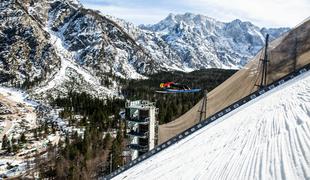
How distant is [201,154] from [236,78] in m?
9.72

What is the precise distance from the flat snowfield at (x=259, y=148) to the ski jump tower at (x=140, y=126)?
32.4m

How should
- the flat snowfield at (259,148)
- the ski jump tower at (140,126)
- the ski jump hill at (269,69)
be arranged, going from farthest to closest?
the ski jump tower at (140,126) → the ski jump hill at (269,69) → the flat snowfield at (259,148)

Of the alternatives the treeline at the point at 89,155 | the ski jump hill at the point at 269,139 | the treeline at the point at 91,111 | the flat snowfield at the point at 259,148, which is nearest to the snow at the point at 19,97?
the treeline at the point at 91,111

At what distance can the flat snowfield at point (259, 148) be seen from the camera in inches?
275

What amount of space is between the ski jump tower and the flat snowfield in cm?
3242

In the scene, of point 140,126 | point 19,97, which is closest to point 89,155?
point 140,126

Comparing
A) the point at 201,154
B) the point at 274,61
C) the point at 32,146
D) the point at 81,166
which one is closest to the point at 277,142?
the point at 201,154

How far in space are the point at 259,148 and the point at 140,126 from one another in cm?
3883

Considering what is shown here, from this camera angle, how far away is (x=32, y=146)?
10469 cm

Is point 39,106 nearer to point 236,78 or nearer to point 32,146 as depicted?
point 32,146

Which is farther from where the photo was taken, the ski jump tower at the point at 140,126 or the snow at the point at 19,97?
the snow at the point at 19,97

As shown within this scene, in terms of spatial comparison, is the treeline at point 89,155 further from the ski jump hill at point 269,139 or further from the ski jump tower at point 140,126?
the ski jump hill at point 269,139

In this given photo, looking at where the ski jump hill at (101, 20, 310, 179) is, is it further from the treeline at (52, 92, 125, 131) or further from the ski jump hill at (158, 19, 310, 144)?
the treeline at (52, 92, 125, 131)

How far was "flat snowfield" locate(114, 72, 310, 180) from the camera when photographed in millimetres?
6987
